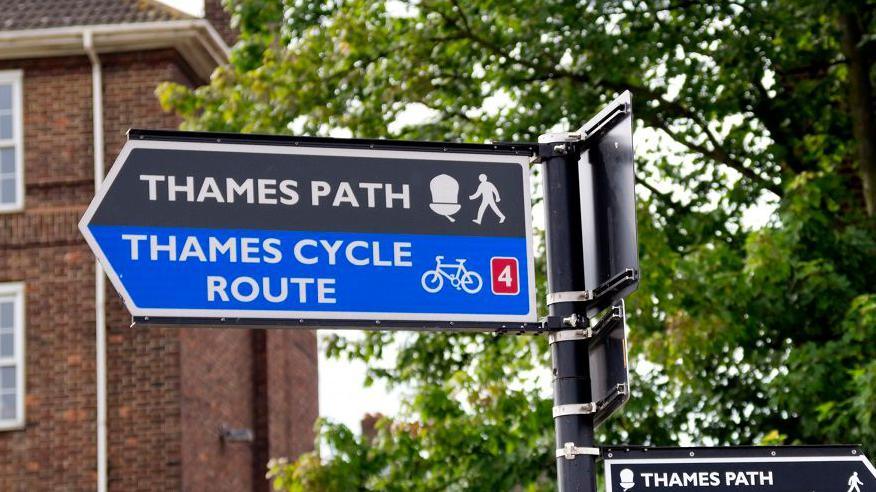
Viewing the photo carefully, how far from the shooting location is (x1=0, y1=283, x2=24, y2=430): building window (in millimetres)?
19047

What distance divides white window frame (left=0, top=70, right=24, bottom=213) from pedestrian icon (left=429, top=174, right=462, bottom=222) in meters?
16.2

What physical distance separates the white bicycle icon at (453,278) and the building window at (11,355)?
1583 cm

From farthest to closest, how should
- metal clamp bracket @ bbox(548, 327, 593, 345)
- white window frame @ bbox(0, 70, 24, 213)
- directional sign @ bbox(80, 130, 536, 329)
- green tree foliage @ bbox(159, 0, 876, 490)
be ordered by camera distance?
white window frame @ bbox(0, 70, 24, 213)
green tree foliage @ bbox(159, 0, 876, 490)
metal clamp bracket @ bbox(548, 327, 593, 345)
directional sign @ bbox(80, 130, 536, 329)

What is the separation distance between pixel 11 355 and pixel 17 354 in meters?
0.14

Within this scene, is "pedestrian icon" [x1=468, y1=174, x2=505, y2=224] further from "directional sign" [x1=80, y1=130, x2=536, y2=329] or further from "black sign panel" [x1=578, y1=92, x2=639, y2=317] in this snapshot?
"black sign panel" [x1=578, y1=92, x2=639, y2=317]

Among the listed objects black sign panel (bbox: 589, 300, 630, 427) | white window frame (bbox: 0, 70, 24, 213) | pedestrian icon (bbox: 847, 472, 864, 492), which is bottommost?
pedestrian icon (bbox: 847, 472, 864, 492)

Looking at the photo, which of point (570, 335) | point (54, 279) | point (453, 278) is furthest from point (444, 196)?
point (54, 279)

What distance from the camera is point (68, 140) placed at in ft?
64.4

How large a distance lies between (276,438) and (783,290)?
11900 mm

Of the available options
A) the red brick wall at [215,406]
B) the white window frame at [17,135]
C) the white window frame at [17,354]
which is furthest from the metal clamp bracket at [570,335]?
the white window frame at [17,135]

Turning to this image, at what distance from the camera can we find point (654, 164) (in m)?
14.6

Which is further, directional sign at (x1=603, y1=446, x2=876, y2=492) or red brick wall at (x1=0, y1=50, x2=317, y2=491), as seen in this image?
red brick wall at (x1=0, y1=50, x2=317, y2=491)

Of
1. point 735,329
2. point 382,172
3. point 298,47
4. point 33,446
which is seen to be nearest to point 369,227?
point 382,172

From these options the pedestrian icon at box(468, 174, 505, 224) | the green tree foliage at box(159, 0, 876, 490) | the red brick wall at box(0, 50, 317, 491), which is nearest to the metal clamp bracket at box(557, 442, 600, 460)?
the pedestrian icon at box(468, 174, 505, 224)
